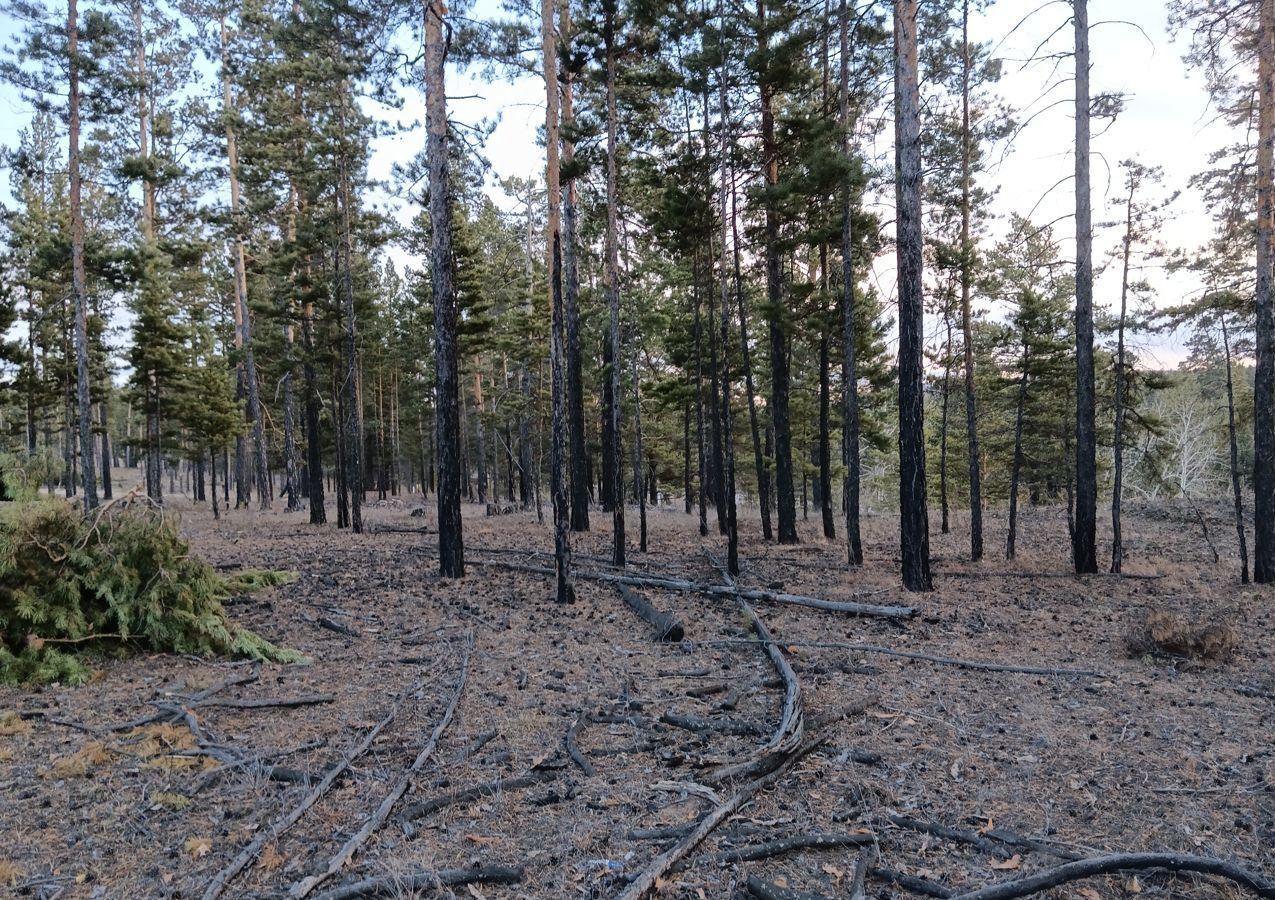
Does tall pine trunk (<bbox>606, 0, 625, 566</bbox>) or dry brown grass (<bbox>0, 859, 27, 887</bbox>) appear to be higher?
tall pine trunk (<bbox>606, 0, 625, 566</bbox>)

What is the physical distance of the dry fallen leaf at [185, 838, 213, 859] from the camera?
13.0 feet

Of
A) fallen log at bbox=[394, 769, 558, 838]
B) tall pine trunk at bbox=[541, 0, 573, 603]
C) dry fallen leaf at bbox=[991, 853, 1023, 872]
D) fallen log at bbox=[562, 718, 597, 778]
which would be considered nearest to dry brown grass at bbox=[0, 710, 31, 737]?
fallen log at bbox=[394, 769, 558, 838]

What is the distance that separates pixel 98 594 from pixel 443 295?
7107 mm

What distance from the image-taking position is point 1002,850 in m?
3.96

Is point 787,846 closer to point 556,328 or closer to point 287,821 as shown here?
point 287,821

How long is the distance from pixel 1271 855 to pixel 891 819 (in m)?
2.06

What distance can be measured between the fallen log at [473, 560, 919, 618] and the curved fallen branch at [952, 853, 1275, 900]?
18.9ft

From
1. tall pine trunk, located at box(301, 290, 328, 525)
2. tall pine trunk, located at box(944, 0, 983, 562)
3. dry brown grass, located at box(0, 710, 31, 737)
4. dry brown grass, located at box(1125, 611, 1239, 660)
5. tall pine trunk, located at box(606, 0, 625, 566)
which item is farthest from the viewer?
tall pine trunk, located at box(301, 290, 328, 525)

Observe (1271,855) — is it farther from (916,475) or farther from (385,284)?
(385,284)

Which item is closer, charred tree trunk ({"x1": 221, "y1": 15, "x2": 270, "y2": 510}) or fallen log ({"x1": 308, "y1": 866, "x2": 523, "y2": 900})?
fallen log ({"x1": 308, "y1": 866, "x2": 523, "y2": 900})

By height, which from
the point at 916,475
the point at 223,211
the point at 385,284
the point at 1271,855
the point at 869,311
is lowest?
the point at 1271,855

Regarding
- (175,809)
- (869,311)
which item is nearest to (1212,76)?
(869,311)

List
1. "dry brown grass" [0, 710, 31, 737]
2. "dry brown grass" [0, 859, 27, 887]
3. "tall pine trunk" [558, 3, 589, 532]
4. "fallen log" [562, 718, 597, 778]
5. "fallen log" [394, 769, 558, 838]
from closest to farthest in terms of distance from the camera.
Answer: "dry brown grass" [0, 859, 27, 887], "fallen log" [394, 769, 558, 838], "fallen log" [562, 718, 597, 778], "dry brown grass" [0, 710, 31, 737], "tall pine trunk" [558, 3, 589, 532]

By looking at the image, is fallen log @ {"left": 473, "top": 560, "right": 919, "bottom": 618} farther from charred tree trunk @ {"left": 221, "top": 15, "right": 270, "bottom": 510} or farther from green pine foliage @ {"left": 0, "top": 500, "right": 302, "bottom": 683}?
charred tree trunk @ {"left": 221, "top": 15, "right": 270, "bottom": 510}
